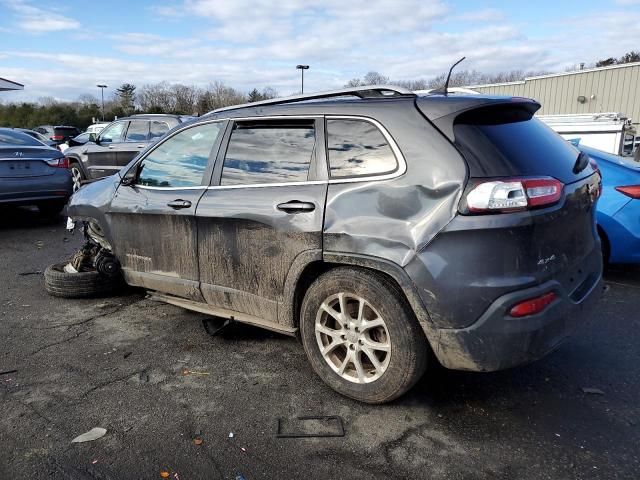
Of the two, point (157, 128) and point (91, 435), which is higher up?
point (157, 128)

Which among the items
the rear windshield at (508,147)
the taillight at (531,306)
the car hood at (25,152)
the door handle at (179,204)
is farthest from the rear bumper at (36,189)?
the taillight at (531,306)

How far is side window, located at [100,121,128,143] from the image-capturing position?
11.5 metres

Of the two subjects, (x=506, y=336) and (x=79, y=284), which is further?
(x=79, y=284)

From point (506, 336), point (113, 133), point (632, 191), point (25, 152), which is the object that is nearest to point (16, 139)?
point (25, 152)

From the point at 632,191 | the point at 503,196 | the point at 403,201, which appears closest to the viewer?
the point at 503,196

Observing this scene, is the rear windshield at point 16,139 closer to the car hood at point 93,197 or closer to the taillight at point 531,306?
the car hood at point 93,197

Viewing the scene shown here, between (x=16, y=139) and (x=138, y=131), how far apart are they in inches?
107

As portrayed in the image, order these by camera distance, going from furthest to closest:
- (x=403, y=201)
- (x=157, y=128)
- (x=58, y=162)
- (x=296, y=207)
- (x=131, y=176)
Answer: (x=157, y=128)
(x=58, y=162)
(x=131, y=176)
(x=296, y=207)
(x=403, y=201)

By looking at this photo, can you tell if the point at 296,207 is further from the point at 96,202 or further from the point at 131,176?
the point at 96,202

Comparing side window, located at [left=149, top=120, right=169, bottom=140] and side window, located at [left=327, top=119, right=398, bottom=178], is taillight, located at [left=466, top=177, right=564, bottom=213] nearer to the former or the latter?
side window, located at [left=327, top=119, right=398, bottom=178]

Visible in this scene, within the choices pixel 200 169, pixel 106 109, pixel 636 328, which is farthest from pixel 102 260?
pixel 106 109

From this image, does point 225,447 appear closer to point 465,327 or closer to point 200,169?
point 465,327

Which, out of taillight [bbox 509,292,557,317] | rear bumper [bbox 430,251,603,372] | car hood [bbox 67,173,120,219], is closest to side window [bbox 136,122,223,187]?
car hood [bbox 67,173,120,219]

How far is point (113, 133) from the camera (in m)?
11.7
